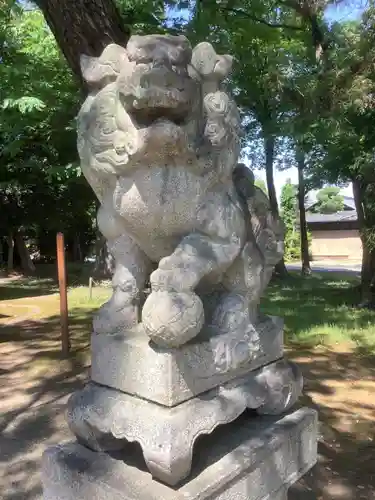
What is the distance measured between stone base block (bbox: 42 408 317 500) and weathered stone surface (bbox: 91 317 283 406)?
9.8 inches

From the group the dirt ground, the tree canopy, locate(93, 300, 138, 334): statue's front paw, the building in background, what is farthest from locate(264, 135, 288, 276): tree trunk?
the building in background

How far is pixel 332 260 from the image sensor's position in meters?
28.9

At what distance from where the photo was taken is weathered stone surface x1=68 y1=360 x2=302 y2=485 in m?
1.47

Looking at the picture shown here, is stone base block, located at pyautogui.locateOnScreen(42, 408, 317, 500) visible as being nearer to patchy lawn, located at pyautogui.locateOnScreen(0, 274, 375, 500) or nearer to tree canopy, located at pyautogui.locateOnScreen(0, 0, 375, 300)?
patchy lawn, located at pyautogui.locateOnScreen(0, 274, 375, 500)

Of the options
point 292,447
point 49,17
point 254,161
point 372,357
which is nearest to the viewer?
point 292,447

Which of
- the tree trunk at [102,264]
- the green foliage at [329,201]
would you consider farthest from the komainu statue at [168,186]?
the green foliage at [329,201]

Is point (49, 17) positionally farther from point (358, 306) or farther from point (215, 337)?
point (358, 306)

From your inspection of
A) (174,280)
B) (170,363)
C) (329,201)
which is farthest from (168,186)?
(329,201)

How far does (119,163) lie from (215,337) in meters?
0.68

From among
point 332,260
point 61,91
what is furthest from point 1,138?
point 332,260

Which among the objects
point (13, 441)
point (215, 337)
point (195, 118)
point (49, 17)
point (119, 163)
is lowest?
point (13, 441)

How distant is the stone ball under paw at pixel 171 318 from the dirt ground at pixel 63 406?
165cm

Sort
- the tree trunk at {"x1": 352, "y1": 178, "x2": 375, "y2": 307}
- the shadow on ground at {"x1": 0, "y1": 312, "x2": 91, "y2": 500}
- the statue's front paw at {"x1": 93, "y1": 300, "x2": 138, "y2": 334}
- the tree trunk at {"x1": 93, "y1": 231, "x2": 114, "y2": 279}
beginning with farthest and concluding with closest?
the tree trunk at {"x1": 93, "y1": 231, "x2": 114, "y2": 279}
the tree trunk at {"x1": 352, "y1": 178, "x2": 375, "y2": 307}
the shadow on ground at {"x1": 0, "y1": 312, "x2": 91, "y2": 500}
the statue's front paw at {"x1": 93, "y1": 300, "x2": 138, "y2": 334}

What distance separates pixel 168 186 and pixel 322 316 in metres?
5.87
